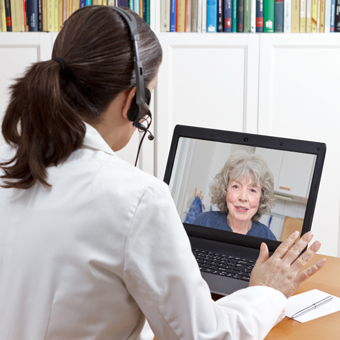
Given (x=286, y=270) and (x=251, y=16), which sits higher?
(x=251, y=16)

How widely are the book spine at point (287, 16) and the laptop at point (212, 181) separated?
47.3 inches

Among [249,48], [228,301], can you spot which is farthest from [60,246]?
[249,48]

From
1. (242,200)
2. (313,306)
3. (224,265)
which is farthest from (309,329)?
(242,200)

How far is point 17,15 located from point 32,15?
81mm

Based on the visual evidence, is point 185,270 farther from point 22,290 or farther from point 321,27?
point 321,27

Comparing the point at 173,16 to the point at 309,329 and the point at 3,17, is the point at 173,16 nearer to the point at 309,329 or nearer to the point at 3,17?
the point at 3,17

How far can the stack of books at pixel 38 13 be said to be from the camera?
2293mm

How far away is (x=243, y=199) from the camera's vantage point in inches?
45.6

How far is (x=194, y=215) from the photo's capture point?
1.21 metres

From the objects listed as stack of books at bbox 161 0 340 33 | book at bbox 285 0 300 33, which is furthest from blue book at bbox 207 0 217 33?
book at bbox 285 0 300 33

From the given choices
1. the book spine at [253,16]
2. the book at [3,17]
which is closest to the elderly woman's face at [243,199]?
the book spine at [253,16]

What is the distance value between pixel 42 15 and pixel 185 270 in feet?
6.72

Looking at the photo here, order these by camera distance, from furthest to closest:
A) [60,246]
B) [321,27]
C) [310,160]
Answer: [321,27] < [310,160] < [60,246]

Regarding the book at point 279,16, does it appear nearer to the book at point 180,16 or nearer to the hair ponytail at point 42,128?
the book at point 180,16
